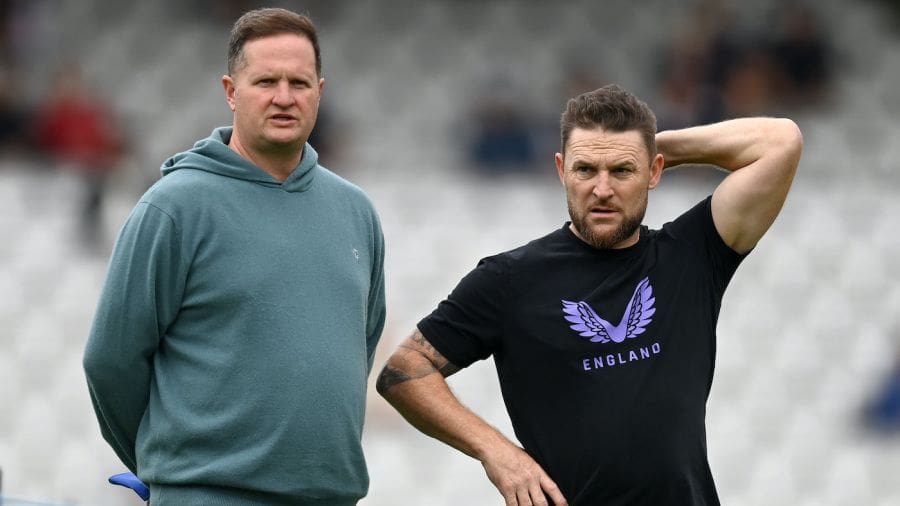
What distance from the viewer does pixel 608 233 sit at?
7.11 feet

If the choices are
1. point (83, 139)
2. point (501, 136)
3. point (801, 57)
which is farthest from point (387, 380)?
point (801, 57)

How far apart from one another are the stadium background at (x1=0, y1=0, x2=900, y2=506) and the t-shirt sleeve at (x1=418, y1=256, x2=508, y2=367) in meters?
3.45

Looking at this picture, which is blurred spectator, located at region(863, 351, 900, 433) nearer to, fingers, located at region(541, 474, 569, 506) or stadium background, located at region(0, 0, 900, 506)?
stadium background, located at region(0, 0, 900, 506)

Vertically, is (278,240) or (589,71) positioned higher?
(589,71)

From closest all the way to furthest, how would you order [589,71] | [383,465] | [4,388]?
1. [383,465]
2. [4,388]
3. [589,71]

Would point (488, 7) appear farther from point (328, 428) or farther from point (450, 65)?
point (328, 428)

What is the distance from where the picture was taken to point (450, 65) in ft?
22.6

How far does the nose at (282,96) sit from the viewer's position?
216 cm

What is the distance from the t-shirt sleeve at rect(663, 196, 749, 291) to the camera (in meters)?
2.25

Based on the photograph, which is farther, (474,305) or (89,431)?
(89,431)

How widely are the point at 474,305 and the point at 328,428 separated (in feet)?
0.95

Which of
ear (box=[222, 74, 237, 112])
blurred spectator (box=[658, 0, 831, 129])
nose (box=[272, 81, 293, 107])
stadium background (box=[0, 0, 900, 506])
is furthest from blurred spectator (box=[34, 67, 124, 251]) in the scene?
nose (box=[272, 81, 293, 107])

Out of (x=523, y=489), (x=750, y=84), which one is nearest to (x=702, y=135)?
(x=523, y=489)

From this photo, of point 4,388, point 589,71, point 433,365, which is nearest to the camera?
point 433,365
